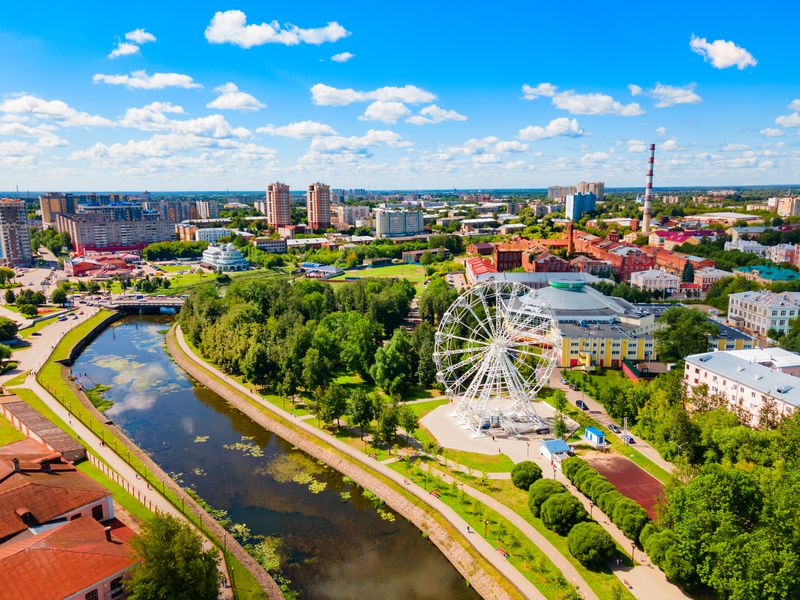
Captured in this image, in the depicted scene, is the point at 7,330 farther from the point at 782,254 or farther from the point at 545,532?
the point at 782,254

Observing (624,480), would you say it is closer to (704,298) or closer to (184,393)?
(184,393)

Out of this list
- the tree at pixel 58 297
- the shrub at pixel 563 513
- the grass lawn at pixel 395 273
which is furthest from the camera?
the grass lawn at pixel 395 273

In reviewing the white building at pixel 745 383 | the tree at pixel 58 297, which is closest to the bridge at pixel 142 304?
the tree at pixel 58 297

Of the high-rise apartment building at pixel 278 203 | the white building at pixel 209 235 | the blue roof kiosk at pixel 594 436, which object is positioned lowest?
the blue roof kiosk at pixel 594 436

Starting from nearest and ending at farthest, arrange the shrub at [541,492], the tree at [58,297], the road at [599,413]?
1. the shrub at [541,492]
2. the road at [599,413]
3. the tree at [58,297]

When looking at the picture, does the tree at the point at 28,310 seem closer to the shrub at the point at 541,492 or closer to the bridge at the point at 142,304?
the bridge at the point at 142,304

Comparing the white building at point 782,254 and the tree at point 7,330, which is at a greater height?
the white building at point 782,254

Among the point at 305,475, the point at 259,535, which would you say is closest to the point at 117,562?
the point at 259,535

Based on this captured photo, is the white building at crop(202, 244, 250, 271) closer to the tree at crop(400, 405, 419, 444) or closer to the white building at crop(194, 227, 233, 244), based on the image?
the white building at crop(194, 227, 233, 244)
